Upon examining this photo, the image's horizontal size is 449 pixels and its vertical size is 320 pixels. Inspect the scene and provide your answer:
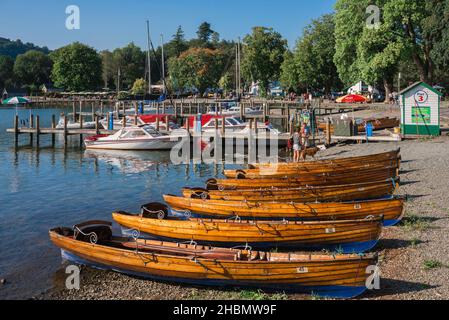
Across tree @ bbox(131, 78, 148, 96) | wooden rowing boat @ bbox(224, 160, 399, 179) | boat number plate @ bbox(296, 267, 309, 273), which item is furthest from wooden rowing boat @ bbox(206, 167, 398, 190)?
tree @ bbox(131, 78, 148, 96)

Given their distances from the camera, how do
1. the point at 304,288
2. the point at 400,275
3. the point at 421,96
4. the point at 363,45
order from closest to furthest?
the point at 304,288, the point at 400,275, the point at 421,96, the point at 363,45

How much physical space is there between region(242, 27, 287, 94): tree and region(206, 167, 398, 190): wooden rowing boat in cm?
6922

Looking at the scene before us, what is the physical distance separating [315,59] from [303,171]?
200ft

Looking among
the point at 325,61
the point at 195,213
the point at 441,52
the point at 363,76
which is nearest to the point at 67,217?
the point at 195,213

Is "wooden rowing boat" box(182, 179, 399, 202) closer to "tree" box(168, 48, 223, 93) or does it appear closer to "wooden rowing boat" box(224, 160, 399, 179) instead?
"wooden rowing boat" box(224, 160, 399, 179)

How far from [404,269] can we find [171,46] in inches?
5830

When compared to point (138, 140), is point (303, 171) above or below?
below

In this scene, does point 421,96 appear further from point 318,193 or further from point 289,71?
point 289,71

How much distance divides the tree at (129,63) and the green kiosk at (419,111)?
122m

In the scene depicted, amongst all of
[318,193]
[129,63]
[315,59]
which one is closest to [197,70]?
[315,59]

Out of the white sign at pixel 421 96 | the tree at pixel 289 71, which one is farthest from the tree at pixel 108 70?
the white sign at pixel 421 96

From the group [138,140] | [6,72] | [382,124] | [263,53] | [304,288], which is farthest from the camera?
[6,72]

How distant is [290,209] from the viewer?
15398 millimetres
